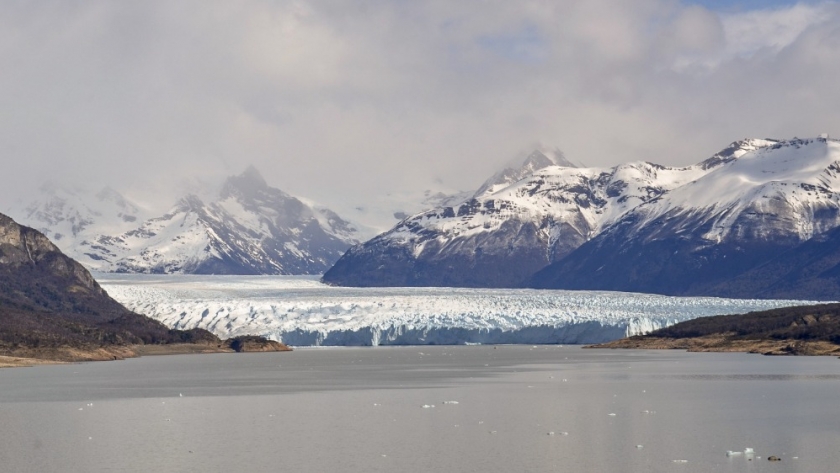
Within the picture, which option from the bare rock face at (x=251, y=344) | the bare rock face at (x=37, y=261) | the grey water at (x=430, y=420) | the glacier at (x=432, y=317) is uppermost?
the bare rock face at (x=37, y=261)

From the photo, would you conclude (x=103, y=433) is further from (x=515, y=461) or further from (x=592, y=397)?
(x=592, y=397)

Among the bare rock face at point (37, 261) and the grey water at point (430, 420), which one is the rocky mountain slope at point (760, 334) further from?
the bare rock face at point (37, 261)

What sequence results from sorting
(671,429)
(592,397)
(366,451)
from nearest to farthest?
(366,451) → (671,429) → (592,397)

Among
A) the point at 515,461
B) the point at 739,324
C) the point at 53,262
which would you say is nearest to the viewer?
the point at 515,461

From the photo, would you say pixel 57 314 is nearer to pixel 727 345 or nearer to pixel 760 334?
pixel 727 345

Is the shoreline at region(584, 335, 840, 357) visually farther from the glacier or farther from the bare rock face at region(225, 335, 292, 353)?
the bare rock face at region(225, 335, 292, 353)

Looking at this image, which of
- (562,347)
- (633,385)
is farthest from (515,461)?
(562,347)

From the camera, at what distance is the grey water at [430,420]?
36281 millimetres

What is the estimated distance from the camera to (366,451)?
38531mm

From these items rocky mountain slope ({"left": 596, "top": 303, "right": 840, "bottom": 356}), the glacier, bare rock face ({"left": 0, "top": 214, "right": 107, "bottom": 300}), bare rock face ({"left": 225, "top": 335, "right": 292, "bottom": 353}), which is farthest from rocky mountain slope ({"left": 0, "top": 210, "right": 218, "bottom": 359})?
rocky mountain slope ({"left": 596, "top": 303, "right": 840, "bottom": 356})

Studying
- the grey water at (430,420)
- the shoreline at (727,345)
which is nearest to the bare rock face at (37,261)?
the grey water at (430,420)

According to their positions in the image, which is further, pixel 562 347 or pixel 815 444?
pixel 562 347

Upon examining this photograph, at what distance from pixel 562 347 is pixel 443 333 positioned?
506 inches

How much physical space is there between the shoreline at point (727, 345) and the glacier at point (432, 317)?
2.80 m
